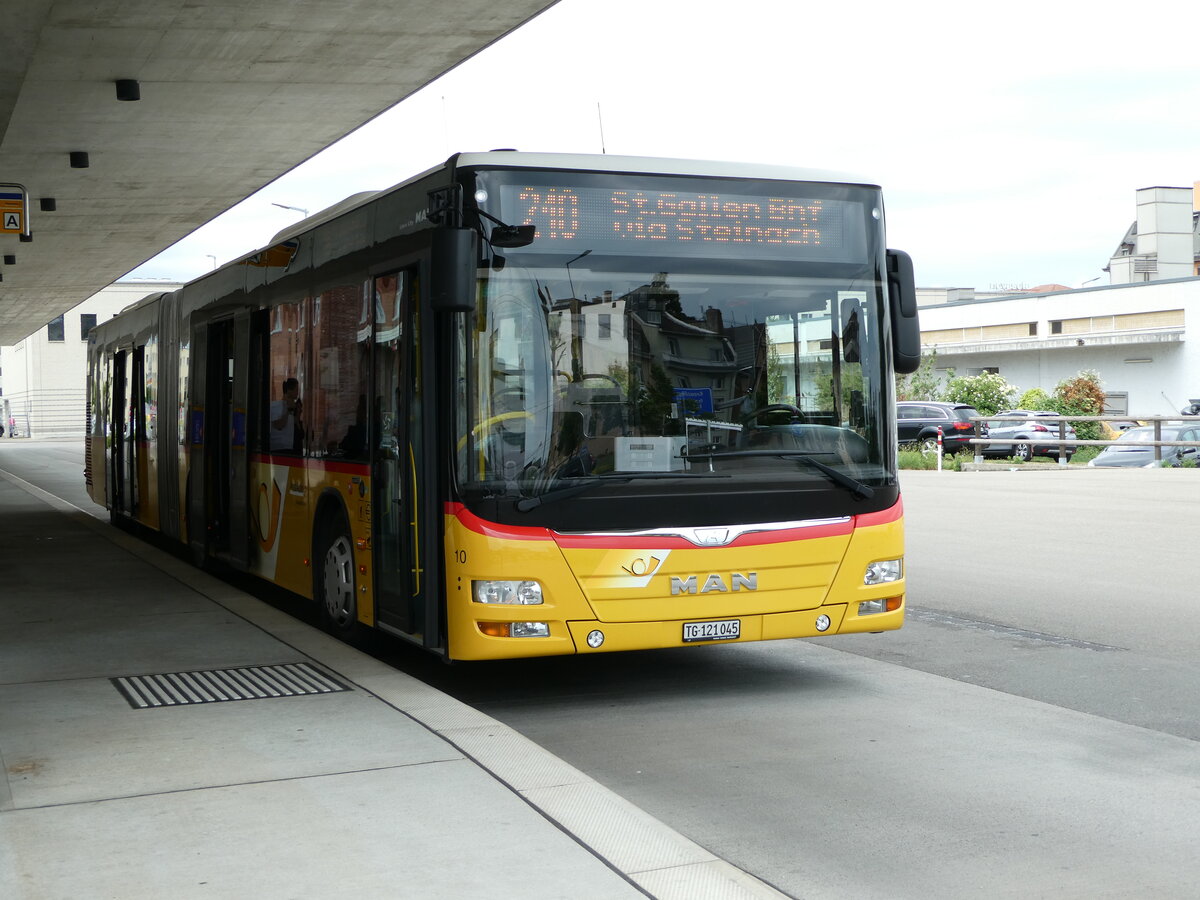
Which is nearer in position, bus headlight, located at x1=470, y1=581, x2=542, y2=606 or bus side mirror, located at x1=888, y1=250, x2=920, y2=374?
bus headlight, located at x1=470, y1=581, x2=542, y2=606

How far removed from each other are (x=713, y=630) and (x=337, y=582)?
9.99 feet

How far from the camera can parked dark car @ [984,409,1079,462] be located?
3450 cm

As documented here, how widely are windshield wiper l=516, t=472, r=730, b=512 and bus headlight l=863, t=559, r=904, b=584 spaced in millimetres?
1292

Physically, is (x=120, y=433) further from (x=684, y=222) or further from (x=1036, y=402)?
(x=1036, y=402)

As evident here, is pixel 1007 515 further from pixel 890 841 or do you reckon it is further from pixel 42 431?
pixel 42 431

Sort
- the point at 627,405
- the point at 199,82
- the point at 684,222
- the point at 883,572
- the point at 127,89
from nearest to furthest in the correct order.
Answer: the point at 627,405
the point at 684,222
the point at 883,572
the point at 127,89
the point at 199,82

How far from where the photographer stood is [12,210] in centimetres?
1844

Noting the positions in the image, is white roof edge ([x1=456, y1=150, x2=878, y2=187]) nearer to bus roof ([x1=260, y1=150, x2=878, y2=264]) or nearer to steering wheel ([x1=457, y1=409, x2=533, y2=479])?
bus roof ([x1=260, y1=150, x2=878, y2=264])

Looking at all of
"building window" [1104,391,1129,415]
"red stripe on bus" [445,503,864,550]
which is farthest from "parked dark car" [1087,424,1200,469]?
"building window" [1104,391,1129,415]

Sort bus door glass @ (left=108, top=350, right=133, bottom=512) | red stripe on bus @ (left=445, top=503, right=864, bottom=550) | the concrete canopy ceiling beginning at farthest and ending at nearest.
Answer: bus door glass @ (left=108, top=350, right=133, bottom=512) → the concrete canopy ceiling → red stripe on bus @ (left=445, top=503, right=864, bottom=550)

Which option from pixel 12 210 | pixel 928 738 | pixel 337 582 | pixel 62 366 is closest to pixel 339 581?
pixel 337 582

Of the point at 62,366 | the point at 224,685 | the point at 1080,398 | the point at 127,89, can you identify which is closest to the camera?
the point at 224,685

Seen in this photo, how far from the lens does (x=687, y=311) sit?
7.85m

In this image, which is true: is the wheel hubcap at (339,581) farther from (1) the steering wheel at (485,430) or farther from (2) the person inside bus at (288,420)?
(1) the steering wheel at (485,430)
